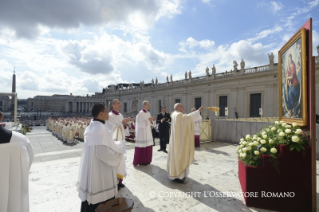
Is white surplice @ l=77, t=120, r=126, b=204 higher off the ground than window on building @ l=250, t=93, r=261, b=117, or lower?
lower

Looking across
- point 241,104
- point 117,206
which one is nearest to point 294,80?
point 117,206

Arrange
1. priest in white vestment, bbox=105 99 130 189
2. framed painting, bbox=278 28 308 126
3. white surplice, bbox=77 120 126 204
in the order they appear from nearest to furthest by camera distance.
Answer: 1. white surplice, bbox=77 120 126 204
2. framed painting, bbox=278 28 308 126
3. priest in white vestment, bbox=105 99 130 189

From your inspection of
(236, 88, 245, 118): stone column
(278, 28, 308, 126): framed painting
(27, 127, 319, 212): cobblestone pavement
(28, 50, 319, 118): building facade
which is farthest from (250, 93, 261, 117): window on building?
(278, 28, 308, 126): framed painting

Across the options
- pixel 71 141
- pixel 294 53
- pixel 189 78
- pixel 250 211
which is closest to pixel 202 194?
pixel 250 211

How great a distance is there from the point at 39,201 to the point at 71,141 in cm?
933

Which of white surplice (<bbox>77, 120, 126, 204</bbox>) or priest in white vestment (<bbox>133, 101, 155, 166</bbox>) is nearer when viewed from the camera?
white surplice (<bbox>77, 120, 126, 204</bbox>)

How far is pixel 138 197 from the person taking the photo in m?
3.72

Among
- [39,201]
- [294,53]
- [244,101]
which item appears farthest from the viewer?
[244,101]

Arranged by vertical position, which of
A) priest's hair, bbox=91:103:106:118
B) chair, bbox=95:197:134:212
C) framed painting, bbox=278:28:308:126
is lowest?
chair, bbox=95:197:134:212

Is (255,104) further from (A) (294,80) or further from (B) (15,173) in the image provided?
(B) (15,173)

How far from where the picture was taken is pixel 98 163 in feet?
9.09

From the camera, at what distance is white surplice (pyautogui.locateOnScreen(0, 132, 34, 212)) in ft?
7.72

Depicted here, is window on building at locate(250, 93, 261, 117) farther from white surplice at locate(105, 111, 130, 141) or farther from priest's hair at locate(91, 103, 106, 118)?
priest's hair at locate(91, 103, 106, 118)

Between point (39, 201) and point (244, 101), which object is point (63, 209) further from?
point (244, 101)
